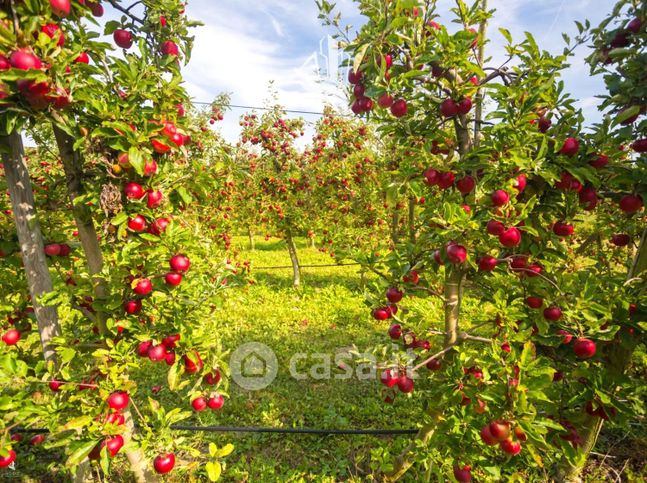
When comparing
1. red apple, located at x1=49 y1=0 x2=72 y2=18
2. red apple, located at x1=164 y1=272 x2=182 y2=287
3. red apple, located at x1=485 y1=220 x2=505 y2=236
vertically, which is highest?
red apple, located at x1=49 y1=0 x2=72 y2=18

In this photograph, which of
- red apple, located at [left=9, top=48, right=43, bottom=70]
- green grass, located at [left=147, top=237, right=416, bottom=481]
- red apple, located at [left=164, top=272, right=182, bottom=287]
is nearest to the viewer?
red apple, located at [left=9, top=48, right=43, bottom=70]

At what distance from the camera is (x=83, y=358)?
8.00ft

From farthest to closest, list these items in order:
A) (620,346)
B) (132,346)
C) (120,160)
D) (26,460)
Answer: (26,460)
(620,346)
(132,346)
(120,160)

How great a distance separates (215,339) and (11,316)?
1.47 m

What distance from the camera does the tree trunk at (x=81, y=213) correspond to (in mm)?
2199

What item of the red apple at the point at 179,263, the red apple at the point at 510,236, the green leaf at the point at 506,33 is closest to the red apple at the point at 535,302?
the red apple at the point at 510,236

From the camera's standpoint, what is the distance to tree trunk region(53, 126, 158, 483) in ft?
7.23

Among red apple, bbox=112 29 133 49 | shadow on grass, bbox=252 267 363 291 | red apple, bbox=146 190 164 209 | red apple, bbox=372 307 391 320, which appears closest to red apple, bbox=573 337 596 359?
red apple, bbox=372 307 391 320

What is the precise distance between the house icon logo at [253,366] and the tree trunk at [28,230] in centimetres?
311

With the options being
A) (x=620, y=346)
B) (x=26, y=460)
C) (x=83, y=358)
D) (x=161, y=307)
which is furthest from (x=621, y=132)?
(x=26, y=460)

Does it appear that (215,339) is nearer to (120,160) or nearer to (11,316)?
(120,160)

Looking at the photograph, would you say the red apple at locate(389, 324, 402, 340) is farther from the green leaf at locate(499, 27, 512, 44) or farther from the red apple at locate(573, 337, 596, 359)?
the green leaf at locate(499, 27, 512, 44)

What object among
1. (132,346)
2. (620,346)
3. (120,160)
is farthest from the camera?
(620,346)

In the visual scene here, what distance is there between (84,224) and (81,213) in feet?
0.30
